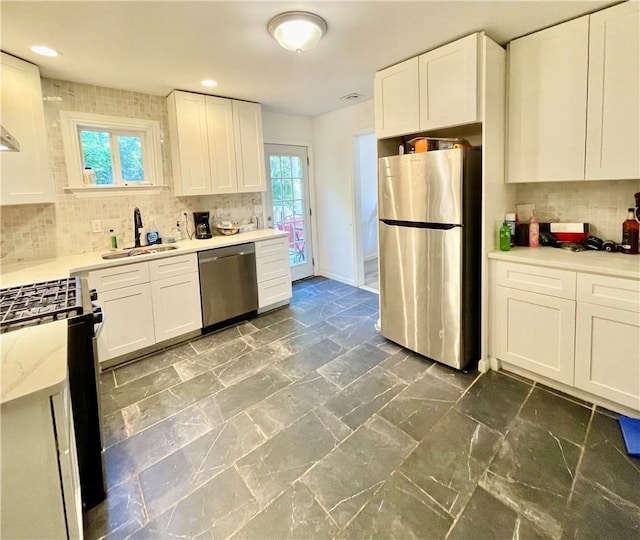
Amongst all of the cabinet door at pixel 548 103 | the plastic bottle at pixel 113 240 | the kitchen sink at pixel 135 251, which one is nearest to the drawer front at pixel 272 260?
the kitchen sink at pixel 135 251

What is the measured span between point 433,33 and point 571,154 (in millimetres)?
1186

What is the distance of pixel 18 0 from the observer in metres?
1.76

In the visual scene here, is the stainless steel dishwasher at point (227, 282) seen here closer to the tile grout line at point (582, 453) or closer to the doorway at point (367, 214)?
the doorway at point (367, 214)

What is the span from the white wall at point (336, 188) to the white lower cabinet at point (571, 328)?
2489 mm

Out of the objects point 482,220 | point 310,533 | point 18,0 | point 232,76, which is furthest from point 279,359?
point 18,0

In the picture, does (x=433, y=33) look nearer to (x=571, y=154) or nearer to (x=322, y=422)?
(x=571, y=154)

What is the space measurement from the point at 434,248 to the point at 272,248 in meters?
1.92

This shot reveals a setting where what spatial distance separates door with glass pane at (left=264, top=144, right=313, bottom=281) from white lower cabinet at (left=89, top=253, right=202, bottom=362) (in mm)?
1719

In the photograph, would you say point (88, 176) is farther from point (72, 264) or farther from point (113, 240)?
point (72, 264)

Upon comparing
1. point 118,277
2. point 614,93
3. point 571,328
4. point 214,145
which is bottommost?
point 571,328

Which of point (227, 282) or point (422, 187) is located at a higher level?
point (422, 187)

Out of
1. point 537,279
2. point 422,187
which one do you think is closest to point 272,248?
point 422,187

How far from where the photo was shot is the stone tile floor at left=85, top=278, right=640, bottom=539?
1.49 meters

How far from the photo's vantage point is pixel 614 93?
2061 millimetres
